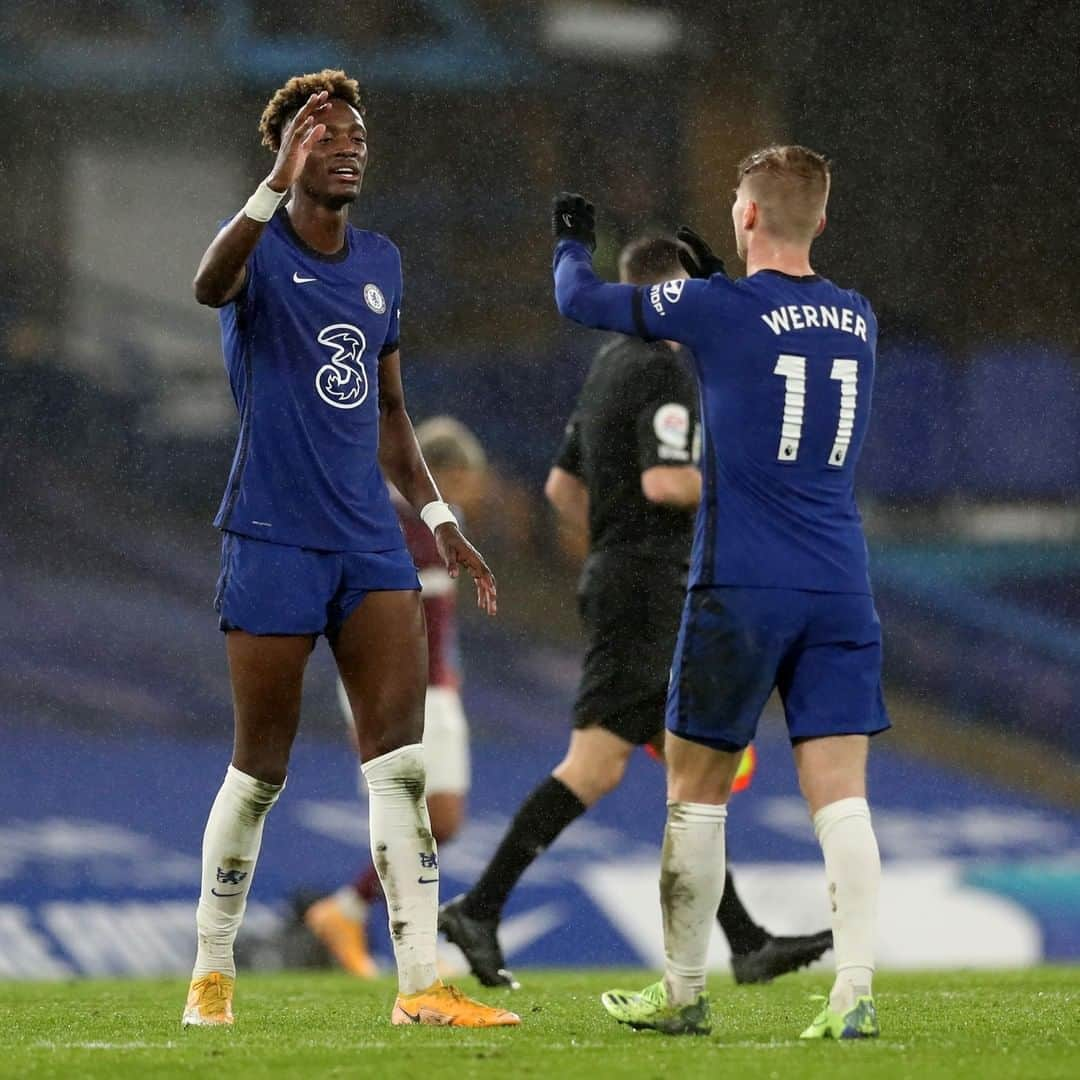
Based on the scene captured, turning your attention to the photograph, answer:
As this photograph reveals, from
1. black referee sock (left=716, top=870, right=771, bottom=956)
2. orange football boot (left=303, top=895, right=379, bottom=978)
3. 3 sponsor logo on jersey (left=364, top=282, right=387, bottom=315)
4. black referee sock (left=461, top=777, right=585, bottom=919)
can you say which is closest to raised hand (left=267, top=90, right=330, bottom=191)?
3 sponsor logo on jersey (left=364, top=282, right=387, bottom=315)

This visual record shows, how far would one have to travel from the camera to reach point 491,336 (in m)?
10.5

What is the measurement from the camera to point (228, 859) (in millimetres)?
4004

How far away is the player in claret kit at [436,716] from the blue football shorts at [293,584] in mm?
2359

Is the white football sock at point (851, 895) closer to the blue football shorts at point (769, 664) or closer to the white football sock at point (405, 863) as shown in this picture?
the blue football shorts at point (769, 664)

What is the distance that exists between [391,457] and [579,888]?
4327 mm

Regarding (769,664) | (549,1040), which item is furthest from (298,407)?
(549,1040)

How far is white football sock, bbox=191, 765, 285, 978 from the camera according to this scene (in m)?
3.98

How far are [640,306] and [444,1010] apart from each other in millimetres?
1347

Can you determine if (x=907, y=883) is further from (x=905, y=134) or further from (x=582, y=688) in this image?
(x=905, y=134)

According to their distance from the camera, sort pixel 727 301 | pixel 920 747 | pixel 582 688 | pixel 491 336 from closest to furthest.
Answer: pixel 727 301 < pixel 582 688 < pixel 920 747 < pixel 491 336

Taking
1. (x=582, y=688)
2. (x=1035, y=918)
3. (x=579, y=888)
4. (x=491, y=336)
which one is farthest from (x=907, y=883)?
(x=491, y=336)

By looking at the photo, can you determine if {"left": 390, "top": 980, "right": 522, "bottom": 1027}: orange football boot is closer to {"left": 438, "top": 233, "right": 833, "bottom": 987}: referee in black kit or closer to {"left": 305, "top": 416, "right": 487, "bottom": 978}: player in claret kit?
{"left": 438, "top": 233, "right": 833, "bottom": 987}: referee in black kit

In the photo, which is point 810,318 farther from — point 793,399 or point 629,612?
point 629,612

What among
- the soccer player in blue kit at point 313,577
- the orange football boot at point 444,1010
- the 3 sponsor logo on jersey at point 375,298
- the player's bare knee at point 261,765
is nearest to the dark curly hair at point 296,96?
the soccer player in blue kit at point 313,577
